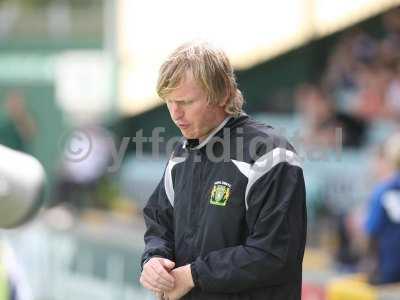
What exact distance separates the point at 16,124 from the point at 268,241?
9.08 metres

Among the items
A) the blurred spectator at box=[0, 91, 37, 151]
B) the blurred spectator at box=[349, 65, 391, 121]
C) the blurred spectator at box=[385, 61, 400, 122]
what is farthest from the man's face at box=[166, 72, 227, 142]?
the blurred spectator at box=[0, 91, 37, 151]

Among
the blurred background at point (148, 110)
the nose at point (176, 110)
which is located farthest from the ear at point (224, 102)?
the blurred background at point (148, 110)

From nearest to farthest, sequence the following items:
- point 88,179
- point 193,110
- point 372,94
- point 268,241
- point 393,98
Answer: point 268,241, point 193,110, point 393,98, point 372,94, point 88,179

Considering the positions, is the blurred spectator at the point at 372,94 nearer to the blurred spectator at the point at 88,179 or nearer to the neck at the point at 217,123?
the blurred spectator at the point at 88,179

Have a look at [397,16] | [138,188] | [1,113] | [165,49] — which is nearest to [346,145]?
[397,16]

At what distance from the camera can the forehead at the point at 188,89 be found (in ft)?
8.43

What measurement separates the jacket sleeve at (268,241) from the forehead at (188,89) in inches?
12.6

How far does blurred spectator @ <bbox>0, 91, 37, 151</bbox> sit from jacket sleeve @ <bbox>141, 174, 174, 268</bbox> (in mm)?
7572

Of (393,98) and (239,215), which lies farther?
(393,98)

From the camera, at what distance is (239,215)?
2576 mm

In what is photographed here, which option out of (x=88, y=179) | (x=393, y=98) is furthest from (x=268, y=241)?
(x=88, y=179)

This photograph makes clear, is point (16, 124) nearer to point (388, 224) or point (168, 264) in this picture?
point (388, 224)

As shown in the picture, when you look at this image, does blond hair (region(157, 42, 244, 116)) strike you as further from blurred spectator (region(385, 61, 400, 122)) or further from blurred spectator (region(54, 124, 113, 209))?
blurred spectator (region(54, 124, 113, 209))

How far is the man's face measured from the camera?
8.45 ft
